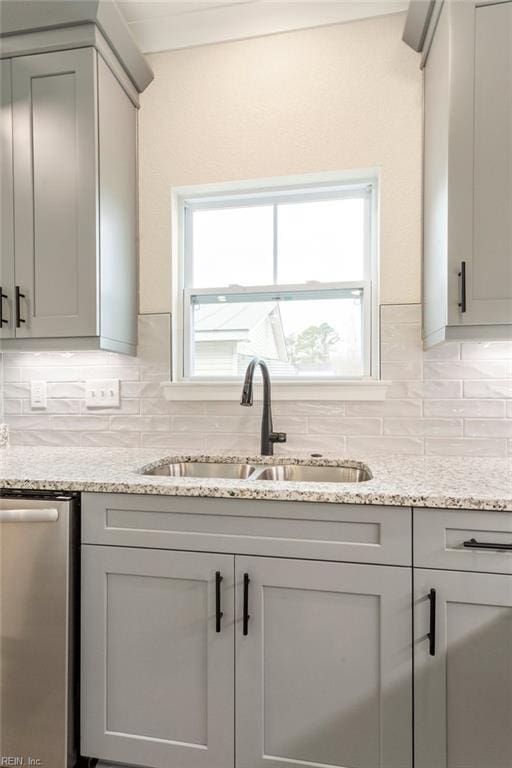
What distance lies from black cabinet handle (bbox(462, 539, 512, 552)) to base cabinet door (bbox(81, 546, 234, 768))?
65cm

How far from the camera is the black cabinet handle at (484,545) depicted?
43.1 inches

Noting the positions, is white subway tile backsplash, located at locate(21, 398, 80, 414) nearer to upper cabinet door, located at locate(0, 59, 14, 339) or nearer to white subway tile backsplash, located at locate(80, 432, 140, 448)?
white subway tile backsplash, located at locate(80, 432, 140, 448)

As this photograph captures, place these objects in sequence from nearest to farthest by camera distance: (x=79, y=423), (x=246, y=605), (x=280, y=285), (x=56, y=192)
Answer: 1. (x=246, y=605)
2. (x=56, y=192)
3. (x=280, y=285)
4. (x=79, y=423)

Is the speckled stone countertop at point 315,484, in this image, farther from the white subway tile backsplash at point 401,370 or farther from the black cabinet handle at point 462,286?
the black cabinet handle at point 462,286

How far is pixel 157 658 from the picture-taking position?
1.28 metres

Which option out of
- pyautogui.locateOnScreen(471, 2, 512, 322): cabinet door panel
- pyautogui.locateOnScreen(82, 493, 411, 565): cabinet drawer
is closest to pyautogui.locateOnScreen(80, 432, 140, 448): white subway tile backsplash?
pyautogui.locateOnScreen(82, 493, 411, 565): cabinet drawer

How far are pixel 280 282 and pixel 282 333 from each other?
0.24 meters

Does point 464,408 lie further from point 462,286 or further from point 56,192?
point 56,192

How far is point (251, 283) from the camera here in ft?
6.74

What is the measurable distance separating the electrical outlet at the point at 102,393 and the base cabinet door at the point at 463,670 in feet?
4.89

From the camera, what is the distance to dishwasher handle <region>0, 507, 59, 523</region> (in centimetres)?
130

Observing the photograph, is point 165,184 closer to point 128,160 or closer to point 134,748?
point 128,160

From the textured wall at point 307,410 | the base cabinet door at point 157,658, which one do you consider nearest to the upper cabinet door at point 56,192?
the textured wall at point 307,410

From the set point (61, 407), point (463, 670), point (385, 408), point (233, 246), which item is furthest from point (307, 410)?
point (61, 407)
